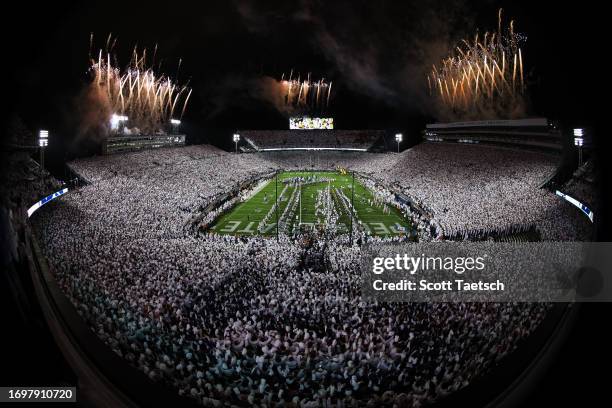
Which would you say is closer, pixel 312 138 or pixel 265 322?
pixel 265 322

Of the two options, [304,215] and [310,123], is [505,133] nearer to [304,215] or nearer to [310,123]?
[304,215]

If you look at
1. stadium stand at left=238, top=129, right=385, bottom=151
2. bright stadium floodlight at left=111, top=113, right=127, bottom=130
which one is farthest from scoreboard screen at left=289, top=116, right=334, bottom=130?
bright stadium floodlight at left=111, top=113, right=127, bottom=130

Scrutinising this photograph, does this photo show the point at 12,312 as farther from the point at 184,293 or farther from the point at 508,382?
the point at 508,382

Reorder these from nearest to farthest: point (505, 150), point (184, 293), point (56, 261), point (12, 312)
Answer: point (12, 312)
point (184, 293)
point (56, 261)
point (505, 150)

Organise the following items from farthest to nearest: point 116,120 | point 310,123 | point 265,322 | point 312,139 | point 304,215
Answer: point 312,139
point 310,123
point 116,120
point 304,215
point 265,322

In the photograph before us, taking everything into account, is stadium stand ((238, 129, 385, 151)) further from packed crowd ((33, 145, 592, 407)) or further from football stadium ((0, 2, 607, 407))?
packed crowd ((33, 145, 592, 407))

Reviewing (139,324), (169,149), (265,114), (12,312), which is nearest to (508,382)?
(139,324)

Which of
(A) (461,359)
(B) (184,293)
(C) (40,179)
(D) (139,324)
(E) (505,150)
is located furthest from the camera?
(E) (505,150)

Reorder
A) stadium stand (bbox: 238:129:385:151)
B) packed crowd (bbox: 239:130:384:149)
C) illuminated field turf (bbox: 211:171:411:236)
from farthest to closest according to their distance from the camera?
packed crowd (bbox: 239:130:384:149)
stadium stand (bbox: 238:129:385:151)
illuminated field turf (bbox: 211:171:411:236)

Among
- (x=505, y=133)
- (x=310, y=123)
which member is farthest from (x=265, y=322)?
(x=310, y=123)
